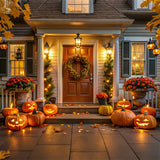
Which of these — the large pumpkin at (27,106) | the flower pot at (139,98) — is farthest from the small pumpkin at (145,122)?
the large pumpkin at (27,106)

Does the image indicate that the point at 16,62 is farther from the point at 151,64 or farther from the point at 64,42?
the point at 151,64

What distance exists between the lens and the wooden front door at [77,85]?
6.98 metres

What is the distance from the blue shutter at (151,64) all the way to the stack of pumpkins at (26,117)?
4.14 meters

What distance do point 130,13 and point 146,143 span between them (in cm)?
522

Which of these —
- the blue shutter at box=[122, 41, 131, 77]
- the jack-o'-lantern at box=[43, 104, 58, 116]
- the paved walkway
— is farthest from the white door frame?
the paved walkway

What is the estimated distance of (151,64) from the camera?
7.00 meters

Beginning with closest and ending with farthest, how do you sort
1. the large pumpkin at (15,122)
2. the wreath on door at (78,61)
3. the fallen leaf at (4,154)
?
the fallen leaf at (4,154) < the large pumpkin at (15,122) < the wreath on door at (78,61)

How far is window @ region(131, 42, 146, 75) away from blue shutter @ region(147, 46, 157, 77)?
218mm

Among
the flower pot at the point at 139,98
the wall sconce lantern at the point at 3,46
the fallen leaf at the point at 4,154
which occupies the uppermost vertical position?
the wall sconce lantern at the point at 3,46

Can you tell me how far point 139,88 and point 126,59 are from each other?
6.24 feet

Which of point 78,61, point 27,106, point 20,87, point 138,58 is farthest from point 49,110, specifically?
point 138,58

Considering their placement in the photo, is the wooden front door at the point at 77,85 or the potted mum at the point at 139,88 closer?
the potted mum at the point at 139,88

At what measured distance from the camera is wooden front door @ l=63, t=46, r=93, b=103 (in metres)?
6.98

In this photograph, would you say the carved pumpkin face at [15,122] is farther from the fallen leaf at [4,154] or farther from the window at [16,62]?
the window at [16,62]
